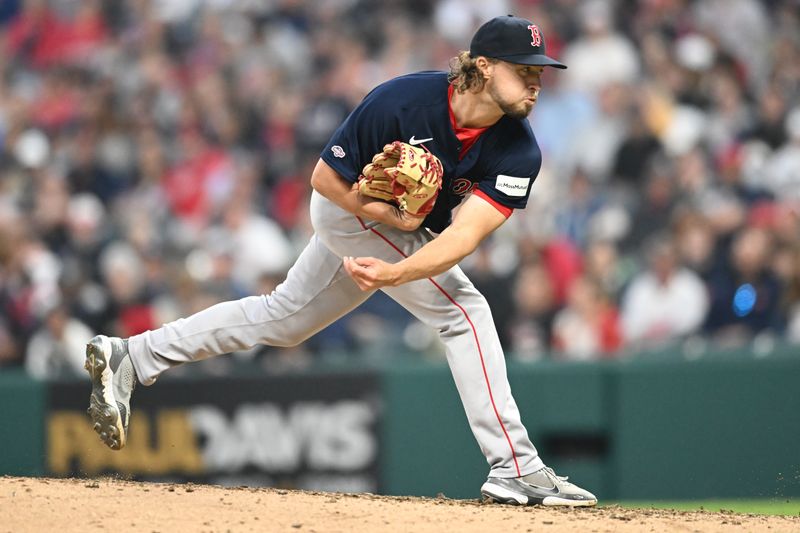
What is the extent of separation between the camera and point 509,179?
5246 millimetres

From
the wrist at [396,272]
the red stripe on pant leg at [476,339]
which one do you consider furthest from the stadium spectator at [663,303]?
the wrist at [396,272]

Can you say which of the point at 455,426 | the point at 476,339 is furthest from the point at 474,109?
the point at 455,426

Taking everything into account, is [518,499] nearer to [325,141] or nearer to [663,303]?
[663,303]

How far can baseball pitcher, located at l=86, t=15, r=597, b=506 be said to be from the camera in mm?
5184

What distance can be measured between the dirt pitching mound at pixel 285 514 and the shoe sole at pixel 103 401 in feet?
0.78

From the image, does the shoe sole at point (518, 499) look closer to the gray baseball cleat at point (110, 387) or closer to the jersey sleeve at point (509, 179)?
the jersey sleeve at point (509, 179)

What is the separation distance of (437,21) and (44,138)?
4.05 meters

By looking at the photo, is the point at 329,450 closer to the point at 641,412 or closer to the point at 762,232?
the point at 641,412

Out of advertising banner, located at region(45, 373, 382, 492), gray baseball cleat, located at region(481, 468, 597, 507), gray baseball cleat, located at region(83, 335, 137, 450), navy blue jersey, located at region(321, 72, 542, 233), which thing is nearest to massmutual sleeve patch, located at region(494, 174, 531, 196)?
navy blue jersey, located at region(321, 72, 542, 233)

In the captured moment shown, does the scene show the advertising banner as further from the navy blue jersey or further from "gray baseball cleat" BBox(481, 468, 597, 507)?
the navy blue jersey

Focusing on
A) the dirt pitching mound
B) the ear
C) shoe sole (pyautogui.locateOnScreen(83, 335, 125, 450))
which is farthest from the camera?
shoe sole (pyautogui.locateOnScreen(83, 335, 125, 450))

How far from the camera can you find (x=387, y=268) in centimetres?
512

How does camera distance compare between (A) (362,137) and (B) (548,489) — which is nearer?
(A) (362,137)

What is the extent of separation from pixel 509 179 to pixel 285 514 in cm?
161
